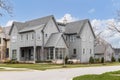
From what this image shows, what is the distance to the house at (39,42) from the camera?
186 feet

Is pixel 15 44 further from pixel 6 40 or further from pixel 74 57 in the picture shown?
pixel 74 57

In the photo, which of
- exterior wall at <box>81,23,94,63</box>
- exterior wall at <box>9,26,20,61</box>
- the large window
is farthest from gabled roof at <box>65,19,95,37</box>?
exterior wall at <box>9,26,20,61</box>

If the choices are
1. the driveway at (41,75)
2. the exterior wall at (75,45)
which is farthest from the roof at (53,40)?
the driveway at (41,75)

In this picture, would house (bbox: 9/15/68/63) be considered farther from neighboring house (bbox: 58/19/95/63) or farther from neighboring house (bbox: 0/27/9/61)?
neighboring house (bbox: 0/27/9/61)

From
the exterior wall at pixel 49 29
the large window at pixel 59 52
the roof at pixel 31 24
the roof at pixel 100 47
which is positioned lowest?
the large window at pixel 59 52

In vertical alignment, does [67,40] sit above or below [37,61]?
above

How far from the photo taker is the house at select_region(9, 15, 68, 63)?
186 ft

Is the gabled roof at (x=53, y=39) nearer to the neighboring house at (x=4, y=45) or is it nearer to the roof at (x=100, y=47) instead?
the neighboring house at (x=4, y=45)

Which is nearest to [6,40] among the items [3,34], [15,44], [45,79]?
[3,34]

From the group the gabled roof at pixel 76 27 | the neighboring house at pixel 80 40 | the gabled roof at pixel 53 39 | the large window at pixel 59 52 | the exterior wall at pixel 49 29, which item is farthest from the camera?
the gabled roof at pixel 76 27

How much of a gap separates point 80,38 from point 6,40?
60.8 feet

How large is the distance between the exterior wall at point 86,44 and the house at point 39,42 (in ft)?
16.0

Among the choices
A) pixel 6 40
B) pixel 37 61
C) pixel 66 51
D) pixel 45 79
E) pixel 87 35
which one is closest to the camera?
pixel 45 79

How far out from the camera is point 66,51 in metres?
59.3
